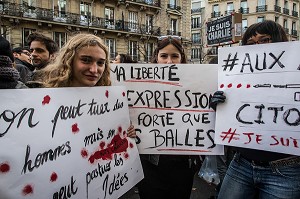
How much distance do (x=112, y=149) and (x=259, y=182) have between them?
95 cm

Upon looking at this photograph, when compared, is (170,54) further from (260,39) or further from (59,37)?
(59,37)

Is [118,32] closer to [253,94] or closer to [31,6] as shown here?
[31,6]

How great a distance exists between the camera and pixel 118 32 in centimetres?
2992

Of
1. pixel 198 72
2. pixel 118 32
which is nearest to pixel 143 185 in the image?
pixel 198 72

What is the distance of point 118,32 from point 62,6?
5.67 m

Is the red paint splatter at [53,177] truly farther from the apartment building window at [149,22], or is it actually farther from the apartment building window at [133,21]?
the apartment building window at [149,22]

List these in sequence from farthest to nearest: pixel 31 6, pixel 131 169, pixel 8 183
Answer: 1. pixel 31 6
2. pixel 131 169
3. pixel 8 183

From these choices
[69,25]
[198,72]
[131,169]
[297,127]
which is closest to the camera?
[297,127]

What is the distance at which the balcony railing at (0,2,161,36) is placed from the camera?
959 inches

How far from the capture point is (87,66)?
6.41 feet

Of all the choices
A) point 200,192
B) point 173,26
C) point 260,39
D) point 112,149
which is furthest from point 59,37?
point 260,39

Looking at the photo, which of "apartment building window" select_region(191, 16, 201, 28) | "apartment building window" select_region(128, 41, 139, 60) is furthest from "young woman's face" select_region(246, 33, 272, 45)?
"apartment building window" select_region(191, 16, 201, 28)

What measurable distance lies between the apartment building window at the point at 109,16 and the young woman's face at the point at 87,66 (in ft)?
94.2

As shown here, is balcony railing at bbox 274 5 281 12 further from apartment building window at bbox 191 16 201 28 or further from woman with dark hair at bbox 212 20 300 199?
woman with dark hair at bbox 212 20 300 199
